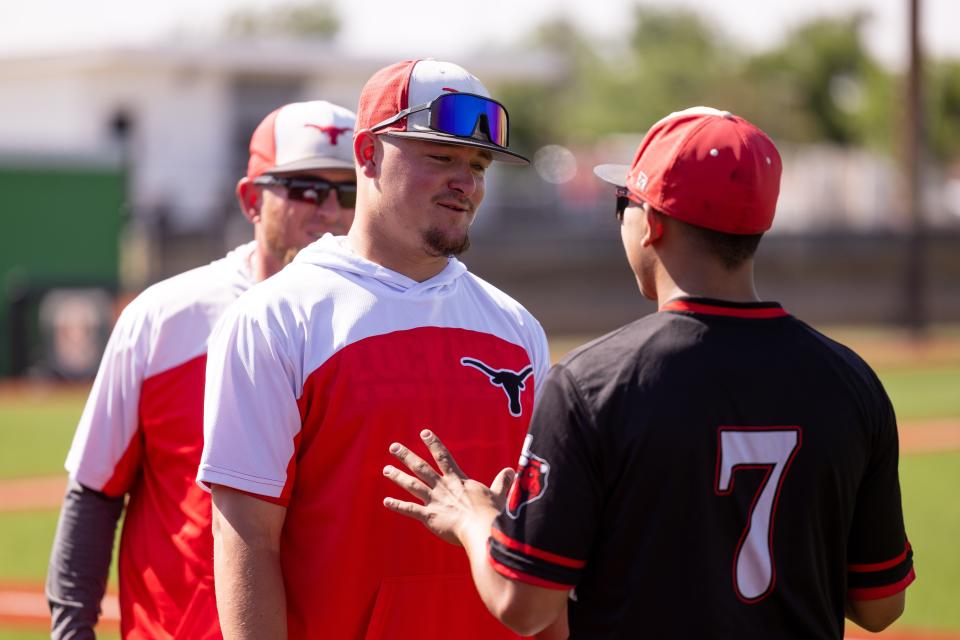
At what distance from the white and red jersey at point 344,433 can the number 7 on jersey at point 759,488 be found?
0.83 meters

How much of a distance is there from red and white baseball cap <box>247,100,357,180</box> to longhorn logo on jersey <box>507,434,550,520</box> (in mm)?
1820

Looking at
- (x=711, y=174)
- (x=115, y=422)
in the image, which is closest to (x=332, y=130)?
(x=115, y=422)

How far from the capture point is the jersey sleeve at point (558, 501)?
8.78 feet

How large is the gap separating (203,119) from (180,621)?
34.6 meters

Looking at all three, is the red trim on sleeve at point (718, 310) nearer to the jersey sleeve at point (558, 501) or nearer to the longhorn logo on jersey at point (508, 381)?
the jersey sleeve at point (558, 501)

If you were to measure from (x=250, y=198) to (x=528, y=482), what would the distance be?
6.95 feet

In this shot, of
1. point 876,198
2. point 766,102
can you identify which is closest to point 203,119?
point 876,198

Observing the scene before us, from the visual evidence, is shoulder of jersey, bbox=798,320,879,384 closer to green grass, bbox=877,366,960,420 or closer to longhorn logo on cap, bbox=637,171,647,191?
longhorn logo on cap, bbox=637,171,647,191

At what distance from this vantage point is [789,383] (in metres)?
2.74

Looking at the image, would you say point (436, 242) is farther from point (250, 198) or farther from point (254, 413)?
point (250, 198)

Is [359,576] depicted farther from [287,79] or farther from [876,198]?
[876,198]

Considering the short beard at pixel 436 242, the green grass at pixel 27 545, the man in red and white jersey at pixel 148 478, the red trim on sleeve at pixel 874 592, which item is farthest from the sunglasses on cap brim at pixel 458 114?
the green grass at pixel 27 545

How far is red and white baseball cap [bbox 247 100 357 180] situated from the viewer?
4.33m

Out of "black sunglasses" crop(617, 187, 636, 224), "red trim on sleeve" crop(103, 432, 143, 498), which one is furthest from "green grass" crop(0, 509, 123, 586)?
"black sunglasses" crop(617, 187, 636, 224)
